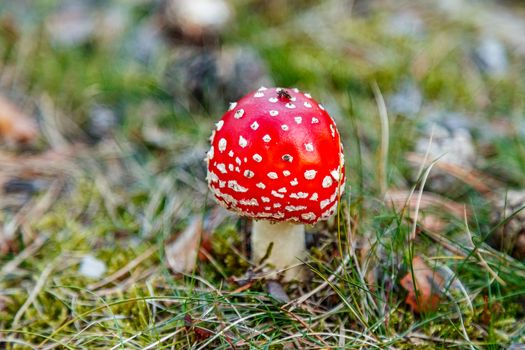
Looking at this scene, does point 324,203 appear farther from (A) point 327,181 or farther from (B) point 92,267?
(B) point 92,267

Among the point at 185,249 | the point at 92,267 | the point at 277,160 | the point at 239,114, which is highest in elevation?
the point at 239,114

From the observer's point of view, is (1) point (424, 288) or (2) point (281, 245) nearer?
(1) point (424, 288)

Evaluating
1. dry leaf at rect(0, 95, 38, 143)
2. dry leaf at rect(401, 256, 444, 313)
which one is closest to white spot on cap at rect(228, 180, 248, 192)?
dry leaf at rect(401, 256, 444, 313)

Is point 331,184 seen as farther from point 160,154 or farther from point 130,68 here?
point 130,68

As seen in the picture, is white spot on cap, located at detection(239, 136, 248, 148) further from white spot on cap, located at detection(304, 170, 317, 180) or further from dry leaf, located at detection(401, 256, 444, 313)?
dry leaf, located at detection(401, 256, 444, 313)

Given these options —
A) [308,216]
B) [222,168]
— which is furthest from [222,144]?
[308,216]

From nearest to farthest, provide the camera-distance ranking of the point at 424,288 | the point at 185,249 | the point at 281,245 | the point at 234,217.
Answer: the point at 424,288 → the point at 281,245 → the point at 185,249 → the point at 234,217
